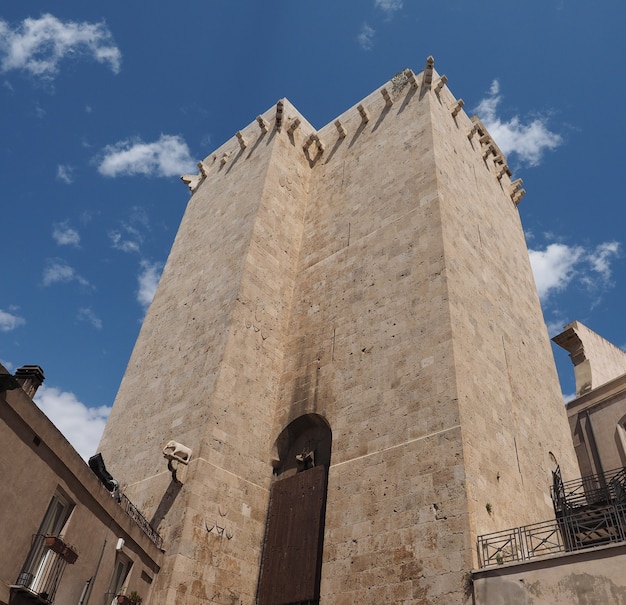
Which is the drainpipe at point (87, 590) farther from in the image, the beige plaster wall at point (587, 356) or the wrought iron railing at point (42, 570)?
the beige plaster wall at point (587, 356)

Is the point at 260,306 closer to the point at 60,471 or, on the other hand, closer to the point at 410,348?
the point at 410,348

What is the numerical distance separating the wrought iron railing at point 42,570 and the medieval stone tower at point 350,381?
10.3 ft

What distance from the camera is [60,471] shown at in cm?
823

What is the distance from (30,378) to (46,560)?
7.93 feet

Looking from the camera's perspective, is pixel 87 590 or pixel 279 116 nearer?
pixel 87 590

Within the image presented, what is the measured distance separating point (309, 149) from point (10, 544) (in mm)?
16350

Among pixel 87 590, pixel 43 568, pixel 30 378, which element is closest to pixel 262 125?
pixel 30 378

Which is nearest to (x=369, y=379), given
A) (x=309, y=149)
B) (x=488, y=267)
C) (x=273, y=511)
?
(x=273, y=511)

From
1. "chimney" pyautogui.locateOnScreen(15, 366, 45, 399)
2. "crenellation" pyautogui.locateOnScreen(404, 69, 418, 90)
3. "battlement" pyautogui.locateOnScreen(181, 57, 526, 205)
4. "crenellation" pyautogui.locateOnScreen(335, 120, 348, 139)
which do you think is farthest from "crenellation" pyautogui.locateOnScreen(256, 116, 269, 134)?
"chimney" pyautogui.locateOnScreen(15, 366, 45, 399)

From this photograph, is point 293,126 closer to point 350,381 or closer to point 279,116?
point 279,116

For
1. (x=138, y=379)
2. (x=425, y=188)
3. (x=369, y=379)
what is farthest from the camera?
(x=138, y=379)

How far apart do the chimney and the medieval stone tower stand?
437 cm

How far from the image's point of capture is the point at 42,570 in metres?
7.69

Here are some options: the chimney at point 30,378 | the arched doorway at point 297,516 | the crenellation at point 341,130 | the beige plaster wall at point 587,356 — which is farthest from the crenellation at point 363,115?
the chimney at point 30,378
